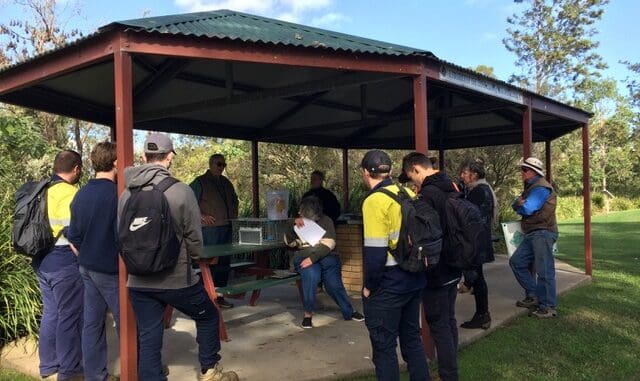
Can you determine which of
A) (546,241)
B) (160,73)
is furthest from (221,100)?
(546,241)

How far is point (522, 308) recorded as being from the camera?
21.1ft

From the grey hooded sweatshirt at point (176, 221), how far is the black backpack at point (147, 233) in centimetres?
5

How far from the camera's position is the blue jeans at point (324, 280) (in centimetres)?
571

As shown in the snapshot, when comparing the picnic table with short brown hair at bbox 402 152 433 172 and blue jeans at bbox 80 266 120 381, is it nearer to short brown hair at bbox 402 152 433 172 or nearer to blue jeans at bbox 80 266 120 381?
blue jeans at bbox 80 266 120 381

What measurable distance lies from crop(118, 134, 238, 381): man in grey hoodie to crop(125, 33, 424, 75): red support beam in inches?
31.9

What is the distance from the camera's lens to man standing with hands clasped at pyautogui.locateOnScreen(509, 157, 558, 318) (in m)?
6.05

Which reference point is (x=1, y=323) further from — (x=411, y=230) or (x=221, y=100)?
(x=411, y=230)

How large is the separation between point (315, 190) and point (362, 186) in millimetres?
6321

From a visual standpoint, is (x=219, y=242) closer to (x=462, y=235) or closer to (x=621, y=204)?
(x=462, y=235)

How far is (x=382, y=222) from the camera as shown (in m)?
3.38

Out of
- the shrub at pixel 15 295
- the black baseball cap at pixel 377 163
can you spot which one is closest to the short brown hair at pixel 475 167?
the black baseball cap at pixel 377 163

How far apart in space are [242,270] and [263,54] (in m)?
3.67

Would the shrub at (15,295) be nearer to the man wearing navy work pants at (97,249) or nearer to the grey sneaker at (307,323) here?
the man wearing navy work pants at (97,249)

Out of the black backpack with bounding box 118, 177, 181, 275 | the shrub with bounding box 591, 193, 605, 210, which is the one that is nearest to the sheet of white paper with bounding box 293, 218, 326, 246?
the black backpack with bounding box 118, 177, 181, 275
